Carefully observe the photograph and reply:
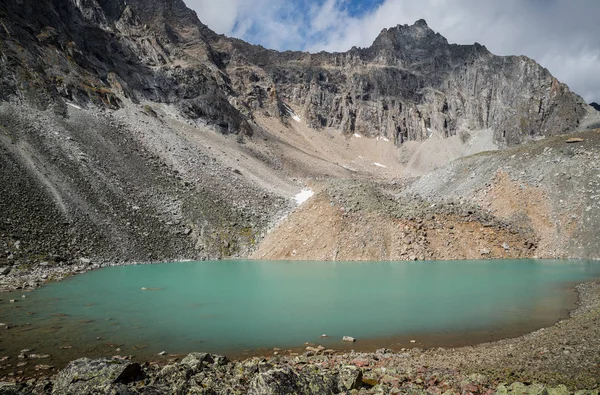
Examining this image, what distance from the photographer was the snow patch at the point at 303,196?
62344mm

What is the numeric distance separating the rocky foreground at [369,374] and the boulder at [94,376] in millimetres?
16

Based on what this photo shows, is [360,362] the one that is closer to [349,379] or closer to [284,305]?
[349,379]

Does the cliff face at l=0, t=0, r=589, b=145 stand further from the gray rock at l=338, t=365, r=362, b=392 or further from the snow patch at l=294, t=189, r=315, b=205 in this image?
the gray rock at l=338, t=365, r=362, b=392

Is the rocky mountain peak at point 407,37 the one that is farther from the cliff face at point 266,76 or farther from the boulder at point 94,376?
the boulder at point 94,376

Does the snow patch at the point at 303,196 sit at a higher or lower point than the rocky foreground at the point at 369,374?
higher

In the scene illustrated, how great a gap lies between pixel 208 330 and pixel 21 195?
31.4 metres

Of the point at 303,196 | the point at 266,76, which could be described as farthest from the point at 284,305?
the point at 266,76

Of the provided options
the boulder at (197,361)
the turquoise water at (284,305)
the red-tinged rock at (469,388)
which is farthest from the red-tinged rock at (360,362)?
the boulder at (197,361)

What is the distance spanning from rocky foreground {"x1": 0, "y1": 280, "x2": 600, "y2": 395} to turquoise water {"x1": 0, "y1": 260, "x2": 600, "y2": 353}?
292 cm

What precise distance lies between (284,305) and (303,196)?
151 ft

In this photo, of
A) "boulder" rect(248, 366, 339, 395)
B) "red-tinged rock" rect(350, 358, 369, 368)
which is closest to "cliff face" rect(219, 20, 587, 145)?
"red-tinged rock" rect(350, 358, 369, 368)

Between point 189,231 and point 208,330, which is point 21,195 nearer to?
point 189,231

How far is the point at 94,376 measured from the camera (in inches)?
278

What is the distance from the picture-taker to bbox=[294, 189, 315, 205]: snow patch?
62344mm
